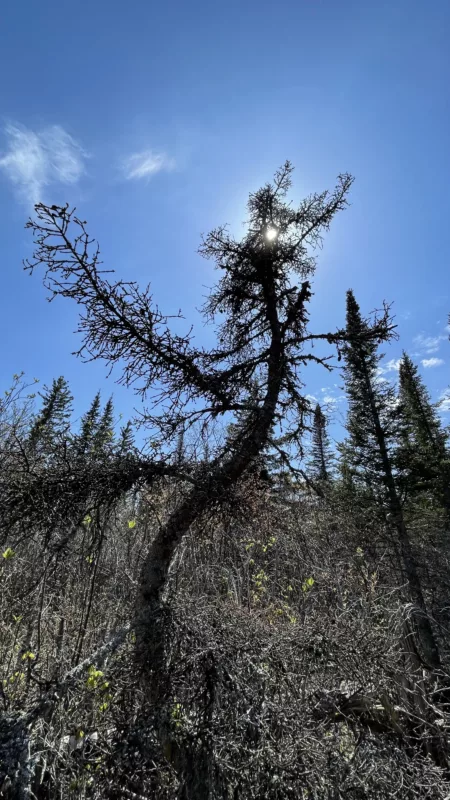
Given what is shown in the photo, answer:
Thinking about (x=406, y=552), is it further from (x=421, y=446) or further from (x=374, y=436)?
(x=421, y=446)

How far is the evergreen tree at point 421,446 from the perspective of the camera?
58.8 feet

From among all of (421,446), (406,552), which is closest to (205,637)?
(406,552)

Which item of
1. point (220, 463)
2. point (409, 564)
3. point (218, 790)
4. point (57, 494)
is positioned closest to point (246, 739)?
point (218, 790)

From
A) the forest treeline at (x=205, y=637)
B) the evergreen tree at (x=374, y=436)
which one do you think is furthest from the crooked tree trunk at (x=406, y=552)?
the forest treeline at (x=205, y=637)

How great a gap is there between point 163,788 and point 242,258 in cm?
572

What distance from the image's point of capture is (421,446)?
→ 72.7ft

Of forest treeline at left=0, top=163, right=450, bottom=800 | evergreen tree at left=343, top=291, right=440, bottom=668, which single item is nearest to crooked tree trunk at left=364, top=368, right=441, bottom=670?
evergreen tree at left=343, top=291, right=440, bottom=668

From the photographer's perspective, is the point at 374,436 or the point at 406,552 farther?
the point at 374,436

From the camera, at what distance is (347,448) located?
18016mm

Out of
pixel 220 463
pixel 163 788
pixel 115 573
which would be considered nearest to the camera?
pixel 163 788

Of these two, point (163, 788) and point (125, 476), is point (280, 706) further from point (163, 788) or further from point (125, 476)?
point (125, 476)

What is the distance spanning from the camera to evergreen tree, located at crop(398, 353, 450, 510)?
58.8ft

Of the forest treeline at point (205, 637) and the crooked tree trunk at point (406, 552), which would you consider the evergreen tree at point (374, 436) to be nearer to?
the crooked tree trunk at point (406, 552)

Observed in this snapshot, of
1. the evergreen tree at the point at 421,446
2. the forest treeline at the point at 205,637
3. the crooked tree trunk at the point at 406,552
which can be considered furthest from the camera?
the evergreen tree at the point at 421,446
